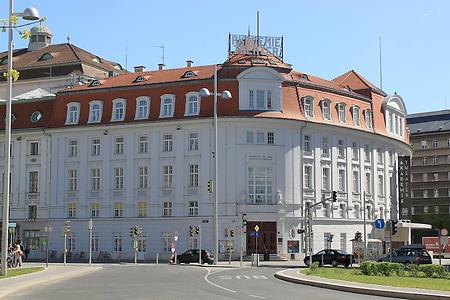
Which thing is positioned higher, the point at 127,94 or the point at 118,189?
the point at 127,94

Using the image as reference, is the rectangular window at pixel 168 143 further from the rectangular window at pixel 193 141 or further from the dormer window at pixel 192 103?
the dormer window at pixel 192 103

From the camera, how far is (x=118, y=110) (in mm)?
72688

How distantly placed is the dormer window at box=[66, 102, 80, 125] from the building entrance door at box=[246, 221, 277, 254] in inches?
796

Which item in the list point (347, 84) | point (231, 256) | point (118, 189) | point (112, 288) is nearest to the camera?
point (112, 288)

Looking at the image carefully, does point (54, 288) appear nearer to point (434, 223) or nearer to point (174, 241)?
point (174, 241)

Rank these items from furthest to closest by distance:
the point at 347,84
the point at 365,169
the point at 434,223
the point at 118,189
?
the point at 434,223 → the point at 347,84 → the point at 365,169 → the point at 118,189

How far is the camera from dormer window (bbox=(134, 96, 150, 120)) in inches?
2805

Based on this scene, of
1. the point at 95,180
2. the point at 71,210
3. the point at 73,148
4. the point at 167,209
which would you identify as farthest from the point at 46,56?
the point at 167,209

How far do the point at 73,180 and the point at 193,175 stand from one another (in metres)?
12.6

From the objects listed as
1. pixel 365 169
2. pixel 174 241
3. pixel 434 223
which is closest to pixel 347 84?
pixel 365 169

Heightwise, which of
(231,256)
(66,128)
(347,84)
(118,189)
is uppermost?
(347,84)

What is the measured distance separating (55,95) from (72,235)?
557 inches

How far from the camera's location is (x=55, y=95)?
75.7m

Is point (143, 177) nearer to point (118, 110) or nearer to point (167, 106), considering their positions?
point (118, 110)
